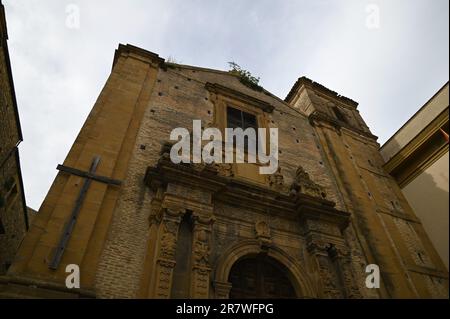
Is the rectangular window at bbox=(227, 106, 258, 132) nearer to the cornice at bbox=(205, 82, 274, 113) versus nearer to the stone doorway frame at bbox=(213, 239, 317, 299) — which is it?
the cornice at bbox=(205, 82, 274, 113)

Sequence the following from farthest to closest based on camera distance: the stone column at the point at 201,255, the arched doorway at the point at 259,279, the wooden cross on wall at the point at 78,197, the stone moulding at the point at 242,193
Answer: the stone moulding at the point at 242,193, the arched doorway at the point at 259,279, the stone column at the point at 201,255, the wooden cross on wall at the point at 78,197

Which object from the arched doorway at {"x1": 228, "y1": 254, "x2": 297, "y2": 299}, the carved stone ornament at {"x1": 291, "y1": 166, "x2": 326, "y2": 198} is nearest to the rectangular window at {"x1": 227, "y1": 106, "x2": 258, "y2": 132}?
the carved stone ornament at {"x1": 291, "y1": 166, "x2": 326, "y2": 198}

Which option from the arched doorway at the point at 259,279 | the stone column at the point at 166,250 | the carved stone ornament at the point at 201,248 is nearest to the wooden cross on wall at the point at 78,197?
the stone column at the point at 166,250

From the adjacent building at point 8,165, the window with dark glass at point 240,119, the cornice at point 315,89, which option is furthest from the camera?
the cornice at point 315,89

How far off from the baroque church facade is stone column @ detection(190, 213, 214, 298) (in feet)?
0.07

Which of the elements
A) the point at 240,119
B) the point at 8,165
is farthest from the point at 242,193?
the point at 8,165

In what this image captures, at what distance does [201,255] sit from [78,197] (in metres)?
2.62

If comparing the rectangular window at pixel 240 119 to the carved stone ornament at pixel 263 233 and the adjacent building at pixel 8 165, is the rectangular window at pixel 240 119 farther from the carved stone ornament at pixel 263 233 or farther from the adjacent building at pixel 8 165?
the adjacent building at pixel 8 165

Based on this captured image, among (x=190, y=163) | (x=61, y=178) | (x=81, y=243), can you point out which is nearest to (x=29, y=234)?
(x=81, y=243)

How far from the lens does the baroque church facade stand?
5.60 metres

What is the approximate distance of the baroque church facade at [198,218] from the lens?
5598 millimetres

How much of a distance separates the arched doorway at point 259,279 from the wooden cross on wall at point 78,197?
10.5 ft

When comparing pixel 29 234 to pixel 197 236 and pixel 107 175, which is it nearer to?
pixel 107 175
